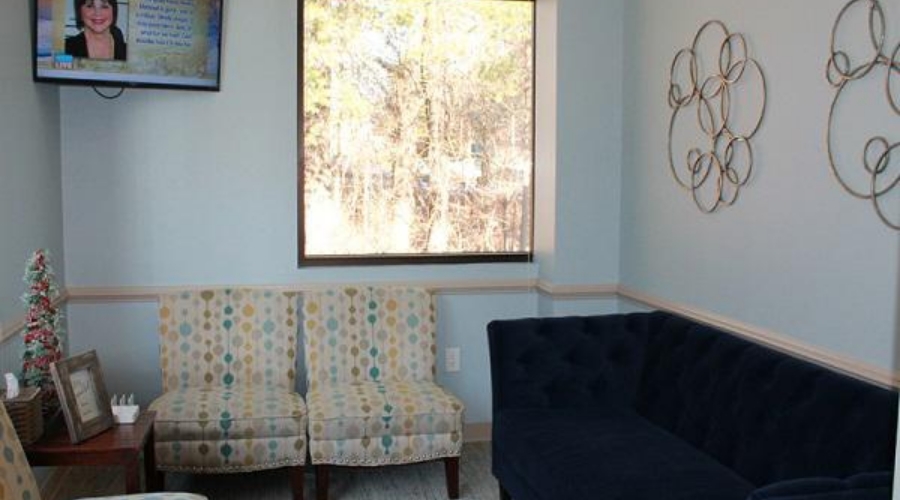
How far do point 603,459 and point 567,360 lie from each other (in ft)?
2.23

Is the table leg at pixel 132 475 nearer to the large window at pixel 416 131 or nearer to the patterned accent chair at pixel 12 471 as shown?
the patterned accent chair at pixel 12 471

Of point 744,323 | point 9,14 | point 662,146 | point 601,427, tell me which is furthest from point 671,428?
point 9,14

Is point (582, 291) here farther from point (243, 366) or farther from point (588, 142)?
point (243, 366)

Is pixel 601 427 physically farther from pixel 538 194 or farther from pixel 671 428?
pixel 538 194

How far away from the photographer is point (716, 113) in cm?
310

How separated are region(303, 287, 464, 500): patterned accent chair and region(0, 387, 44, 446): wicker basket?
→ 0.99m

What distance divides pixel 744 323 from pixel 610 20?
1.62 meters

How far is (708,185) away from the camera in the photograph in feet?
10.4

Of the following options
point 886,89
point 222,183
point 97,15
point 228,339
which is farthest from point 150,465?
point 886,89

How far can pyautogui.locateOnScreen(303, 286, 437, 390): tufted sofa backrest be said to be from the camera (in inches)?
146

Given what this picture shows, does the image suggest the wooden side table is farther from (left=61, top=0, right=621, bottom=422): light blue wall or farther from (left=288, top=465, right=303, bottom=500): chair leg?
(left=61, top=0, right=621, bottom=422): light blue wall

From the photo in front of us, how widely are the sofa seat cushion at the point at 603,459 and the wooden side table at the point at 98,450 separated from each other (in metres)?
1.21

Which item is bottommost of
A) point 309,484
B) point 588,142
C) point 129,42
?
point 309,484

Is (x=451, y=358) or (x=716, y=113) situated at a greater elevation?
(x=716, y=113)
